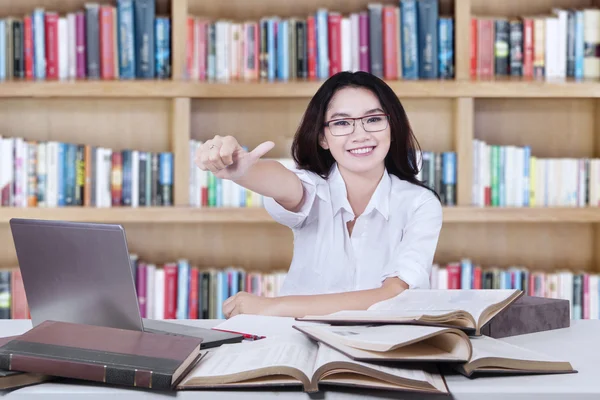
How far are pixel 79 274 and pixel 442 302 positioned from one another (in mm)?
543

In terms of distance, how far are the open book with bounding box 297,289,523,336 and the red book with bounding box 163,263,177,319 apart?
1.54m

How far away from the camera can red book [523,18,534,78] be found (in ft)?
8.70

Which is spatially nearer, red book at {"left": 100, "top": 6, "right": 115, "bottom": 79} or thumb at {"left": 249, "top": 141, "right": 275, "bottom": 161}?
thumb at {"left": 249, "top": 141, "right": 275, "bottom": 161}

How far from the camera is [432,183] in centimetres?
265

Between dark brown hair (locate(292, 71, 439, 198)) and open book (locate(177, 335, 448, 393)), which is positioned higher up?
dark brown hair (locate(292, 71, 439, 198))

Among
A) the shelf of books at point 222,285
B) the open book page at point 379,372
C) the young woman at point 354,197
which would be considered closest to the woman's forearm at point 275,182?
the young woman at point 354,197

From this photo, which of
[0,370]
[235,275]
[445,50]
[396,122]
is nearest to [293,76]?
[445,50]

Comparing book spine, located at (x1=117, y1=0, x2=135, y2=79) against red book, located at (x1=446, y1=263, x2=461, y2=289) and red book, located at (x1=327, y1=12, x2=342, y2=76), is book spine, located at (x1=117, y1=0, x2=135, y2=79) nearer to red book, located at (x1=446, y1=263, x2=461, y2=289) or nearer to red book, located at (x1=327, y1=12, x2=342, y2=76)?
red book, located at (x1=327, y1=12, x2=342, y2=76)

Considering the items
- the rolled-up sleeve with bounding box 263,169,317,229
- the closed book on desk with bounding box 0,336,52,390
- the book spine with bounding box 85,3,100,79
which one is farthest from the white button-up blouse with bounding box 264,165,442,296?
the book spine with bounding box 85,3,100,79

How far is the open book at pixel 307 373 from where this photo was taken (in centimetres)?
84

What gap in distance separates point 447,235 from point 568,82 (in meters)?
0.72

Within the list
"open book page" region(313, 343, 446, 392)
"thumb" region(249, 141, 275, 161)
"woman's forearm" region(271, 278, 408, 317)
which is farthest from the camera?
"woman's forearm" region(271, 278, 408, 317)

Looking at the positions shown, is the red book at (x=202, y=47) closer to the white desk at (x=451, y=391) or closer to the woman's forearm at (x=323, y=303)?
the woman's forearm at (x=323, y=303)

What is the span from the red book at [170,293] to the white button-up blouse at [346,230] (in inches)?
35.6
